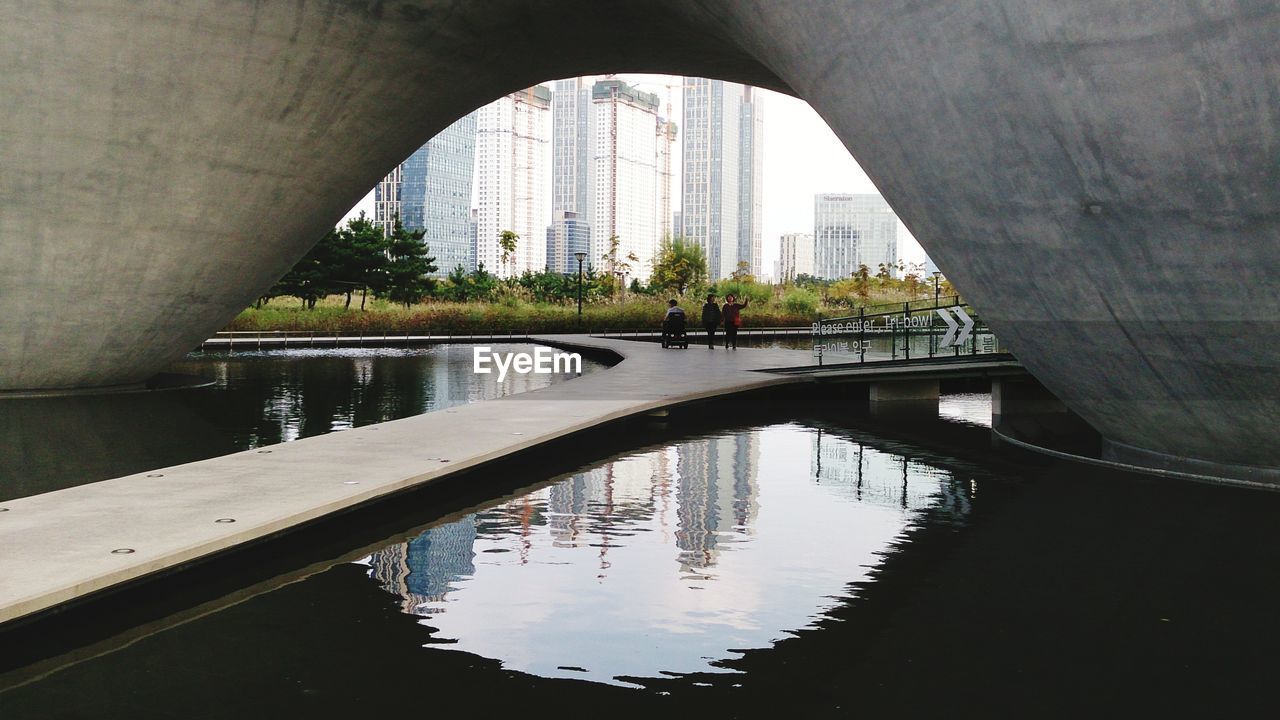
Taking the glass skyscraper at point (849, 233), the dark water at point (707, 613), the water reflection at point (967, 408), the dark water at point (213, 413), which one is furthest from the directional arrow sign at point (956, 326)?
the glass skyscraper at point (849, 233)

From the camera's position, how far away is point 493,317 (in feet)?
128

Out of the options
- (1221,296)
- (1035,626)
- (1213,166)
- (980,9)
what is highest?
(980,9)

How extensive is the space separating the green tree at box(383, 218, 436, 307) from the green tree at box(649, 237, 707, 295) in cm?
1914

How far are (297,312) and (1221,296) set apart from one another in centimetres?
3571

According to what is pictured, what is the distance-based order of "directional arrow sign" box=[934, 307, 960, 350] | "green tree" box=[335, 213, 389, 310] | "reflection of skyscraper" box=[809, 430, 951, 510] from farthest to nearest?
"green tree" box=[335, 213, 389, 310], "directional arrow sign" box=[934, 307, 960, 350], "reflection of skyscraper" box=[809, 430, 951, 510]

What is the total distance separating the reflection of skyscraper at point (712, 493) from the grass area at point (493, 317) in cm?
2672

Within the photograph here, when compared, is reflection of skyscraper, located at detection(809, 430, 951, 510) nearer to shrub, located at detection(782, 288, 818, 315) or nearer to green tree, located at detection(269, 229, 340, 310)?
green tree, located at detection(269, 229, 340, 310)

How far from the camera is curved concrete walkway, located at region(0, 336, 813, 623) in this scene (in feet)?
16.4

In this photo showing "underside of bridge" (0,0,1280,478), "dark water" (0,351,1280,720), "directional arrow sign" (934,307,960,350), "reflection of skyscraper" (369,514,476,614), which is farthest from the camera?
"directional arrow sign" (934,307,960,350)

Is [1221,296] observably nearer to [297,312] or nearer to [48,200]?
[48,200]

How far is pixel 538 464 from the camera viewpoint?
9.37 metres

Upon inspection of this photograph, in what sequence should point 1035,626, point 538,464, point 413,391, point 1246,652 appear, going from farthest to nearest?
Result: point 413,391 < point 538,464 < point 1035,626 < point 1246,652

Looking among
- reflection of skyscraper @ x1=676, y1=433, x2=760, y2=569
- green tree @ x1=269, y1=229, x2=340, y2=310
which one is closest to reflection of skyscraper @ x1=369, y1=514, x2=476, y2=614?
reflection of skyscraper @ x1=676, y1=433, x2=760, y2=569

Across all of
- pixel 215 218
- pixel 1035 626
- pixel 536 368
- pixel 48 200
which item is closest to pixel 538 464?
pixel 1035 626
